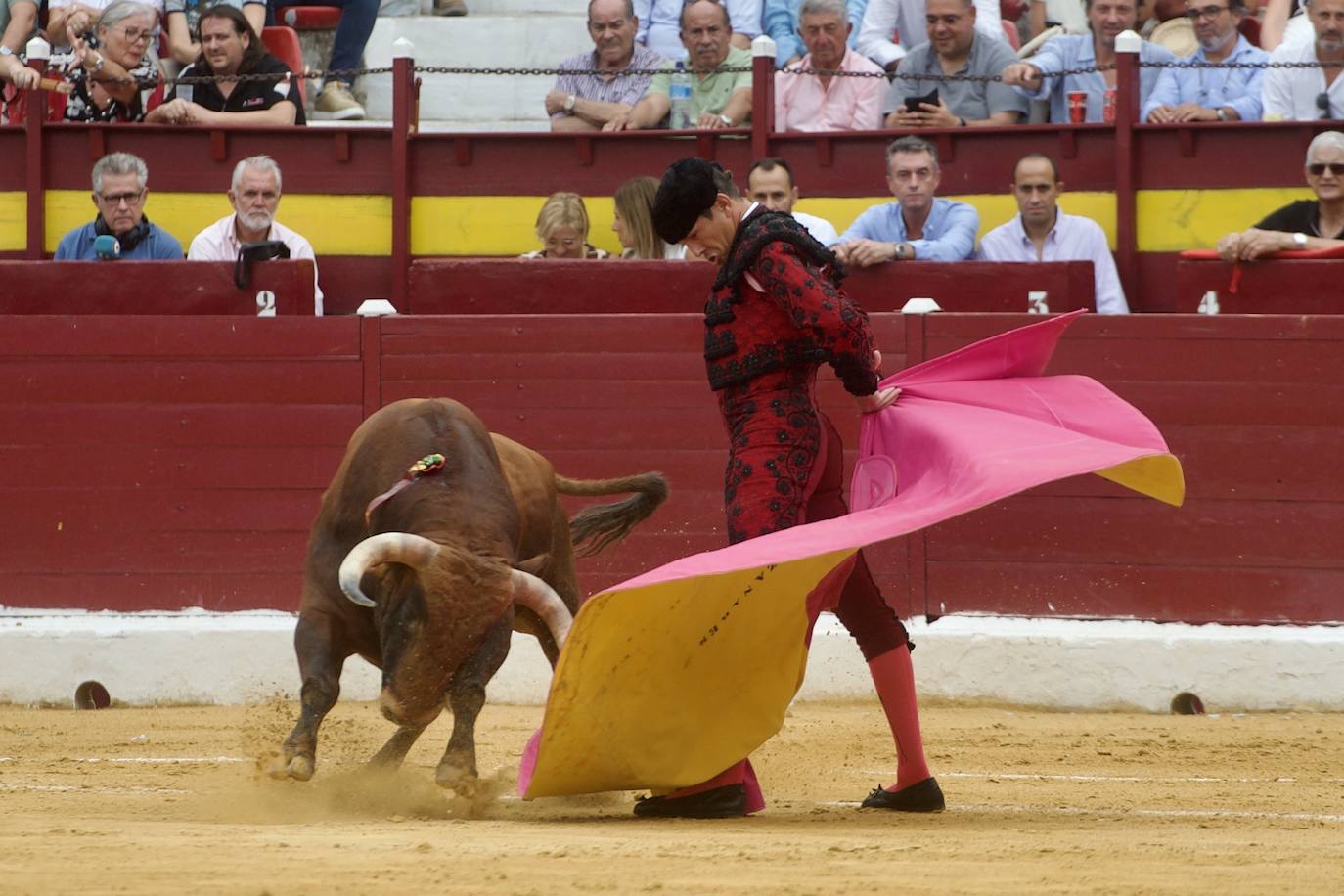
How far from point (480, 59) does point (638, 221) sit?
3093mm

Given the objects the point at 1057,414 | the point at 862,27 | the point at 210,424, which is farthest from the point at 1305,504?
the point at 210,424

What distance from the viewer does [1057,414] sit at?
179 inches

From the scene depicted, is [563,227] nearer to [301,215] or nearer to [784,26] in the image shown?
[301,215]

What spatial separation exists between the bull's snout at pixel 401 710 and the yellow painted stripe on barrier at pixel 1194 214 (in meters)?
3.84

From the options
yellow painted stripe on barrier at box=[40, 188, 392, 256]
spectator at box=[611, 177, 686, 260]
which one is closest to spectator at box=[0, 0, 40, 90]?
yellow painted stripe on barrier at box=[40, 188, 392, 256]

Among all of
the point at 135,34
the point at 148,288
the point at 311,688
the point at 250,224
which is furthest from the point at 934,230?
the point at 311,688

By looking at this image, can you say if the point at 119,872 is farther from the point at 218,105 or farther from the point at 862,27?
the point at 862,27

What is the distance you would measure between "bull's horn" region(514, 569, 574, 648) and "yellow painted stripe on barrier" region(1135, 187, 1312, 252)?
3.48 metres

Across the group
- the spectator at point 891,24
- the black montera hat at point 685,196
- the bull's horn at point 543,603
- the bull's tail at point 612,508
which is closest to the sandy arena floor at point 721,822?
the bull's horn at point 543,603

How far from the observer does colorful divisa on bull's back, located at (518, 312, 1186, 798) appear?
413cm

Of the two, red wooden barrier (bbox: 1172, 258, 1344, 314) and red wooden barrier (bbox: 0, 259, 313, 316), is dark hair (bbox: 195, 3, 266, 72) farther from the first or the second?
red wooden barrier (bbox: 1172, 258, 1344, 314)

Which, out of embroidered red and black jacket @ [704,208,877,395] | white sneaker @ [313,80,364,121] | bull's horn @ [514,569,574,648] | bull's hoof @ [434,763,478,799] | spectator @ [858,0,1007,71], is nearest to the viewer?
embroidered red and black jacket @ [704,208,877,395]

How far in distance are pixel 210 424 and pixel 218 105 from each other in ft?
5.21

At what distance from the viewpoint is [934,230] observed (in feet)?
23.3
